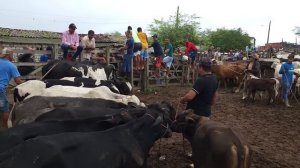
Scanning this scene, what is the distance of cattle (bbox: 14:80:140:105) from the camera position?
7727mm

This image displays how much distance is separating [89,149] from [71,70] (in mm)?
7432

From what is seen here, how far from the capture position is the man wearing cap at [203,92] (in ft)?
23.9

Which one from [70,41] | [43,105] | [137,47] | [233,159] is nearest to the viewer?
[233,159]

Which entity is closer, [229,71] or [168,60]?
[168,60]

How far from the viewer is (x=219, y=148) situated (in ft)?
17.5

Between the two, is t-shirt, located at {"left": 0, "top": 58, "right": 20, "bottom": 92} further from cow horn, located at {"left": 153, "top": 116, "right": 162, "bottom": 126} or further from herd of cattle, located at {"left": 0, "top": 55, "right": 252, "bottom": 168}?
cow horn, located at {"left": 153, "top": 116, "right": 162, "bottom": 126}

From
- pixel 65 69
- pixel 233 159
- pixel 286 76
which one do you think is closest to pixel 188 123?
pixel 233 159

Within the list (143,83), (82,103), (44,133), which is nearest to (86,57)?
(143,83)

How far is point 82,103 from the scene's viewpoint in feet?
24.0

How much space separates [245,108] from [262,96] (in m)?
3.54

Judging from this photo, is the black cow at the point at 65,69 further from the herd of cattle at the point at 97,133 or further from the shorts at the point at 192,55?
the shorts at the point at 192,55

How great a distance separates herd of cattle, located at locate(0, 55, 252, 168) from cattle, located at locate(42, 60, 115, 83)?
10.2 ft

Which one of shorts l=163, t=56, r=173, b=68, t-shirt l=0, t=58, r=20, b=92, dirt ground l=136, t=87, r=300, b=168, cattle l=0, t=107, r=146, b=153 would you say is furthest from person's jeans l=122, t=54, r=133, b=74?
cattle l=0, t=107, r=146, b=153

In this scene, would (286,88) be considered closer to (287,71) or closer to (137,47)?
(287,71)
